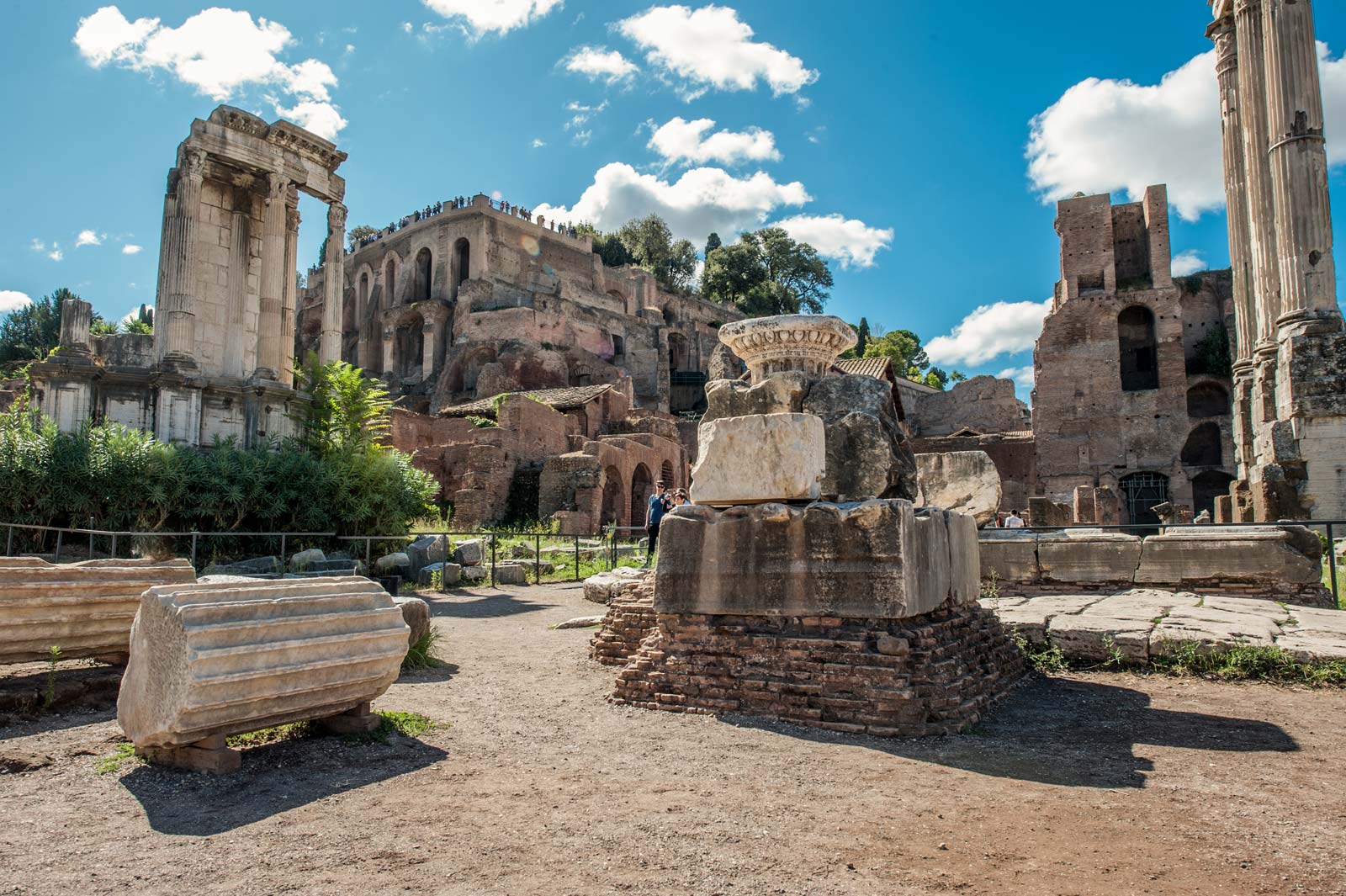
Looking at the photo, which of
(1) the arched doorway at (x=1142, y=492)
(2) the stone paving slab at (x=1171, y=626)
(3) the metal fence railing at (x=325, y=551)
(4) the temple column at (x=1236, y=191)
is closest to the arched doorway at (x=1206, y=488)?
(1) the arched doorway at (x=1142, y=492)

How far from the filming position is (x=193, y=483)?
13.3 metres

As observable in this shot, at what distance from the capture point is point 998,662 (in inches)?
247

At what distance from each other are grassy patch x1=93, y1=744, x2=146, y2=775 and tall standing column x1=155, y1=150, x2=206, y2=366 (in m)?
13.5

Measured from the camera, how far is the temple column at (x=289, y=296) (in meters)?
17.9

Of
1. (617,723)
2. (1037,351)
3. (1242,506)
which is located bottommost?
(617,723)

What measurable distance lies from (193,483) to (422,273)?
46.8 meters

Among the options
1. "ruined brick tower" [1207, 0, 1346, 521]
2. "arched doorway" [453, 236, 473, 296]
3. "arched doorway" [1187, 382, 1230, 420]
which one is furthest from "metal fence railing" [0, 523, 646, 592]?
"arched doorway" [453, 236, 473, 296]

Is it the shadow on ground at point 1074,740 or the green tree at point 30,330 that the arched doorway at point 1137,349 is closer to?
the shadow on ground at point 1074,740

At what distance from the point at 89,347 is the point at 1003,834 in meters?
17.5

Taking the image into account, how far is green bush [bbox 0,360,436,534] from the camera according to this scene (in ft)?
39.9

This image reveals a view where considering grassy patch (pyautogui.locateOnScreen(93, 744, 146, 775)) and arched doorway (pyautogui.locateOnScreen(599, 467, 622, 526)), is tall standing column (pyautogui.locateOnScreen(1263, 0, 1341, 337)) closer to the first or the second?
arched doorway (pyautogui.locateOnScreen(599, 467, 622, 526))

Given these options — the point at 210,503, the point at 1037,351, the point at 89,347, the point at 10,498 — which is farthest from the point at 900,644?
the point at 1037,351

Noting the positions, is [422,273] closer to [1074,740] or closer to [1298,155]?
[1298,155]

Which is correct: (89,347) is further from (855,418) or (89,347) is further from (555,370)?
(555,370)
